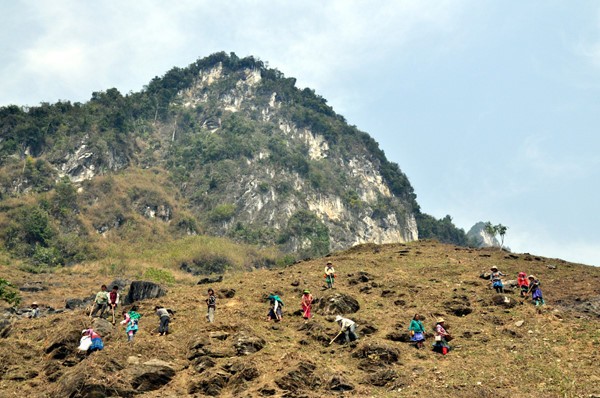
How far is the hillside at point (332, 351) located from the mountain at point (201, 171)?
2156 inches

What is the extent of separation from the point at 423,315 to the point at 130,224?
240 feet

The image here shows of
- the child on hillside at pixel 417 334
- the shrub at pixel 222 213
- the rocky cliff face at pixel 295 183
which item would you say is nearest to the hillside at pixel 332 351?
the child on hillside at pixel 417 334

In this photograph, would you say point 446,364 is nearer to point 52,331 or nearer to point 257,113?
point 52,331

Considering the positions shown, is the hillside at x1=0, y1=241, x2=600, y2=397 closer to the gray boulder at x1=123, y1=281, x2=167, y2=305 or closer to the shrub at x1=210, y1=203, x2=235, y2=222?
the gray boulder at x1=123, y1=281, x2=167, y2=305

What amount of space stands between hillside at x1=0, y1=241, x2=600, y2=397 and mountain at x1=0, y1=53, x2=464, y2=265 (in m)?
54.8

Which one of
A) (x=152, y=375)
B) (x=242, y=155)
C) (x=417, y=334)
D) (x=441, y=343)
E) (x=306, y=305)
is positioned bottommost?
(x=152, y=375)

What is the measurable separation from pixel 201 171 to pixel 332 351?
100 m

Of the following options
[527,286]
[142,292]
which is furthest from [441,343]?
[142,292]

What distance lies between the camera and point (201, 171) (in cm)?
11512

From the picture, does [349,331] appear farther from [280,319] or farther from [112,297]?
[112,297]

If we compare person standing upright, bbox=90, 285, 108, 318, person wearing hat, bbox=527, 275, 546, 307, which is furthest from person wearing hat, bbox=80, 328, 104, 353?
person wearing hat, bbox=527, 275, 546, 307

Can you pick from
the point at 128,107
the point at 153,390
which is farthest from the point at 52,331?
the point at 128,107

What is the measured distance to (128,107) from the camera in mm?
126375

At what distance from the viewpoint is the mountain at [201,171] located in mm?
84438
